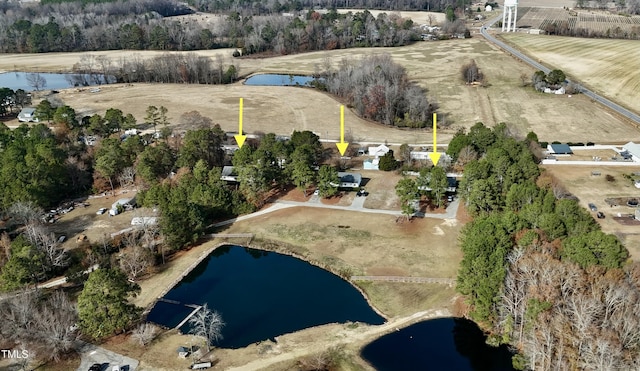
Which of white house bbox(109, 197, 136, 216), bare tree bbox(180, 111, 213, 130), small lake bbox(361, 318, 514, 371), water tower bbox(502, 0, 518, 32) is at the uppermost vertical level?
water tower bbox(502, 0, 518, 32)

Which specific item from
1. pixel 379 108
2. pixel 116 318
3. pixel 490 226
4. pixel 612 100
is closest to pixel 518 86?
pixel 612 100

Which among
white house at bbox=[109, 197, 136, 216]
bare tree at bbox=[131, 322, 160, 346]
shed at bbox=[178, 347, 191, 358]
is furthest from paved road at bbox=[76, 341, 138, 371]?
white house at bbox=[109, 197, 136, 216]

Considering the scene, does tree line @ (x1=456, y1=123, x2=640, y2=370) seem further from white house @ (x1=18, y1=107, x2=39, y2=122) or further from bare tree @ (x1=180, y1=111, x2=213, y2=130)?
white house @ (x1=18, y1=107, x2=39, y2=122)

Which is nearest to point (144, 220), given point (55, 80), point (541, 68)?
point (55, 80)

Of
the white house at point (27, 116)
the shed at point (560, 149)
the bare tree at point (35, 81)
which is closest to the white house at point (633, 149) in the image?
the shed at point (560, 149)

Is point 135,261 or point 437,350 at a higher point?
point 135,261

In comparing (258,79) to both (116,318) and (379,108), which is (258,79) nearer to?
(379,108)

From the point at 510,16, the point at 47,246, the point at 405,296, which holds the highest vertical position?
the point at 510,16

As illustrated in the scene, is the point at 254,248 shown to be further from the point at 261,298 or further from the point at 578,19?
the point at 578,19
